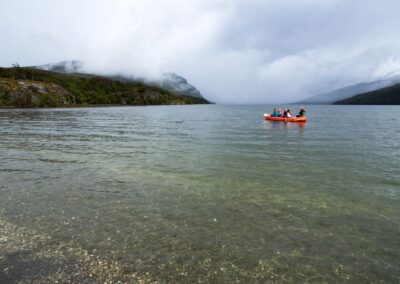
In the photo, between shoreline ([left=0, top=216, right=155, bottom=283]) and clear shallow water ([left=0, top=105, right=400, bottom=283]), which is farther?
clear shallow water ([left=0, top=105, right=400, bottom=283])

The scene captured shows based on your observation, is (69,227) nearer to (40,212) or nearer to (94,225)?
(94,225)

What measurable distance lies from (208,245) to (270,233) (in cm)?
293

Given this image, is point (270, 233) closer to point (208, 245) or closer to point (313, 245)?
point (313, 245)

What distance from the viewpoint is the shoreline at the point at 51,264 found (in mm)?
9391

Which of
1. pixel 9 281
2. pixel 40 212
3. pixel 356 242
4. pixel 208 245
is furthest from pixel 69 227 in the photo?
pixel 356 242

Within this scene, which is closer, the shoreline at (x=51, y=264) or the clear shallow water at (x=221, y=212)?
the shoreline at (x=51, y=264)

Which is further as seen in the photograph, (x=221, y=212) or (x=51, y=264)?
(x=221, y=212)

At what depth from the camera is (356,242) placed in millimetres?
12133

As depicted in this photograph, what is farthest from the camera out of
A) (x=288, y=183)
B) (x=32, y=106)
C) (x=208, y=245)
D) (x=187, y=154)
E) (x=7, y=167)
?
(x=32, y=106)

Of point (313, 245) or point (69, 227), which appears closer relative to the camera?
point (313, 245)

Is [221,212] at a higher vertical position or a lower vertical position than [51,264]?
lower

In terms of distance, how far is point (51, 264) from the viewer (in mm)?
10188

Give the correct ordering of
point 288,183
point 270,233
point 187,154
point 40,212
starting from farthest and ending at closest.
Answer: point 187,154 → point 288,183 → point 40,212 → point 270,233

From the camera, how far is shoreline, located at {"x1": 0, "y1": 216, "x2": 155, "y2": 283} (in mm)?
9391
